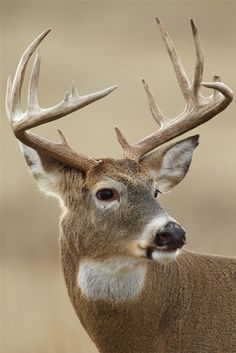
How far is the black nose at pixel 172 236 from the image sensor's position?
7.76 m

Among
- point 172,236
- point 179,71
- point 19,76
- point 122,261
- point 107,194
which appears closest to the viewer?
point 172,236

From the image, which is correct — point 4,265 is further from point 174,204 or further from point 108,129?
point 108,129

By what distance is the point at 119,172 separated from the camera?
8320mm

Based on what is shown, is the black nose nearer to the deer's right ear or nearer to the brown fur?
the brown fur

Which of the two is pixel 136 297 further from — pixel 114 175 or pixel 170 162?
pixel 170 162

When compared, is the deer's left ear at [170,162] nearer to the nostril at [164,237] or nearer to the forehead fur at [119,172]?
the forehead fur at [119,172]

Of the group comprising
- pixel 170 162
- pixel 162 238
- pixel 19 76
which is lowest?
pixel 162 238

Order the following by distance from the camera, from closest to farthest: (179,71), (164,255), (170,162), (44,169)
Answer: (164,255), (44,169), (170,162), (179,71)

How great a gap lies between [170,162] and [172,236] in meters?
1.11

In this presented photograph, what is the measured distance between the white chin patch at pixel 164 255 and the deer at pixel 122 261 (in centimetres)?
9

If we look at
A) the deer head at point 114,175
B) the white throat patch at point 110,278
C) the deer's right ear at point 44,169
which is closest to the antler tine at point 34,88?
the deer head at point 114,175

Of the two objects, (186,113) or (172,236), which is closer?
(172,236)

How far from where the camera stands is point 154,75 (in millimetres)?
23625

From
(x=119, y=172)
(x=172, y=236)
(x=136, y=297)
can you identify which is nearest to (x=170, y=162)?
(x=119, y=172)
